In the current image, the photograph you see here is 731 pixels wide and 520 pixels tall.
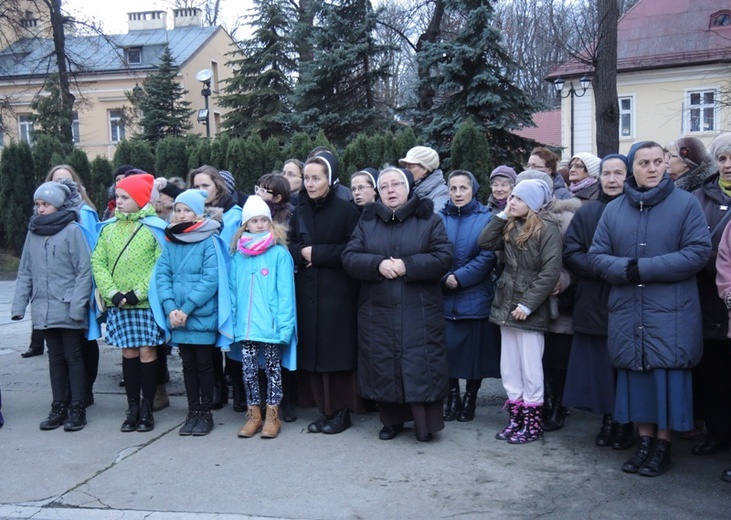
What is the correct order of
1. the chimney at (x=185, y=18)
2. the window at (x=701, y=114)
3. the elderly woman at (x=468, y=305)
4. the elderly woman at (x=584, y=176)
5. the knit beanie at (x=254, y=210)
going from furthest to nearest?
the chimney at (x=185, y=18) → the window at (x=701, y=114) → the elderly woman at (x=584, y=176) → the elderly woman at (x=468, y=305) → the knit beanie at (x=254, y=210)

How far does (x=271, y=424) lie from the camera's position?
5.91 metres

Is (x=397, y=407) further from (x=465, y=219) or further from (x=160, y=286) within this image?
(x=160, y=286)

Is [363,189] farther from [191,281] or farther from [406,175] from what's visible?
[191,281]

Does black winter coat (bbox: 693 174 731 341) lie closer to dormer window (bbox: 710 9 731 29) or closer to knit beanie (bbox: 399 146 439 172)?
knit beanie (bbox: 399 146 439 172)

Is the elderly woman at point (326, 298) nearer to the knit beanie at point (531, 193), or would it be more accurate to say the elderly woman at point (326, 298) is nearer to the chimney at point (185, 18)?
the knit beanie at point (531, 193)

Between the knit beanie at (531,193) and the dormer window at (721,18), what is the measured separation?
3091cm

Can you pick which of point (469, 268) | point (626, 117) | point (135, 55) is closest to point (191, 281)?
point (469, 268)

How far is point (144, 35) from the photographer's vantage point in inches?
1849

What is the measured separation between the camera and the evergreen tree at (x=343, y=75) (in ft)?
70.1

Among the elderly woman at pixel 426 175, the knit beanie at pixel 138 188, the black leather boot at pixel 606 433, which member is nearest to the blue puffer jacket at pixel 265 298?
the knit beanie at pixel 138 188

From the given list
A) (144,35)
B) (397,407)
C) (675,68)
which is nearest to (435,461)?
(397,407)

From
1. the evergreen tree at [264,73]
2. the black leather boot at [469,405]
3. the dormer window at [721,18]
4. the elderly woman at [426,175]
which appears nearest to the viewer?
the black leather boot at [469,405]

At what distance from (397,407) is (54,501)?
244 cm

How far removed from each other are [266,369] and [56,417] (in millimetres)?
1830
